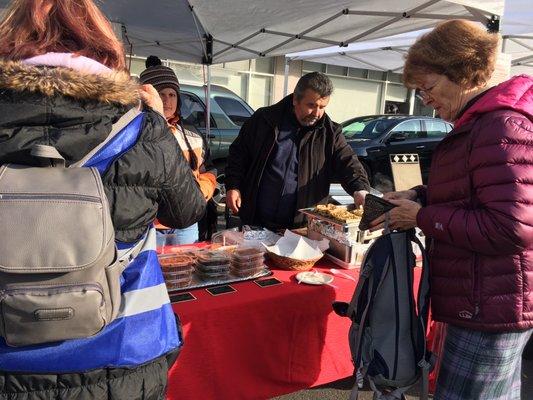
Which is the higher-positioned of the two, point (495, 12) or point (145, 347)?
point (495, 12)

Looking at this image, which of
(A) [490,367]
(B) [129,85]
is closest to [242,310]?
(A) [490,367]

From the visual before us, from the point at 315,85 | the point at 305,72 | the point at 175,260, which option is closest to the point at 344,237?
the point at 175,260

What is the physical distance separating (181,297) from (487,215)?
1133 mm

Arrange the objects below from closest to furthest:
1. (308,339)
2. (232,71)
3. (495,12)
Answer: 1. (308,339)
2. (495,12)
3. (232,71)

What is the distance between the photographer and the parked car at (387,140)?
26.1 feet

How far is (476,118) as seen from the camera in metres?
1.34

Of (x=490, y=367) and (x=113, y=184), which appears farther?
(x=490, y=367)

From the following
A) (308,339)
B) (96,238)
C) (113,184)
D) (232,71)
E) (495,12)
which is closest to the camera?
(96,238)

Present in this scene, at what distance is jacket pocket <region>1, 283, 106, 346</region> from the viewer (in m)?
0.84

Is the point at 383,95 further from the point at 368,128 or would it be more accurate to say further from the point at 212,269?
the point at 212,269

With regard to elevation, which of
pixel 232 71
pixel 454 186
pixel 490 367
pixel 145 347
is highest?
pixel 232 71

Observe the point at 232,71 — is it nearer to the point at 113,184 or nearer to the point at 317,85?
the point at 317,85

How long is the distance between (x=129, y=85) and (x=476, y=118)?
3.41ft

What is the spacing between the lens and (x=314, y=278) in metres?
1.96
